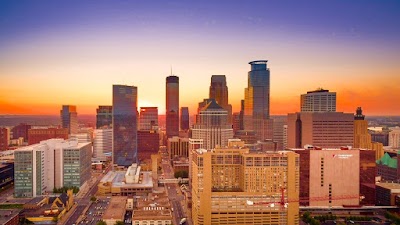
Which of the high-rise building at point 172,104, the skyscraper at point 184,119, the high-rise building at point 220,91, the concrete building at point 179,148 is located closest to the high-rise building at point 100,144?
the concrete building at point 179,148

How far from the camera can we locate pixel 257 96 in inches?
1390

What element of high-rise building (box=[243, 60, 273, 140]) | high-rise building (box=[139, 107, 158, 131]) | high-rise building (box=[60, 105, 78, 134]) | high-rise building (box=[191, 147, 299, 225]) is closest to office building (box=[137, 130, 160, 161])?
high-rise building (box=[139, 107, 158, 131])

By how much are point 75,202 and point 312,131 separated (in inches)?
446

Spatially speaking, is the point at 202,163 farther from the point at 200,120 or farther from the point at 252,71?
the point at 252,71

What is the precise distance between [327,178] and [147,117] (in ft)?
71.2

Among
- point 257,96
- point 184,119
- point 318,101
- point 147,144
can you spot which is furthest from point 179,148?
point 184,119

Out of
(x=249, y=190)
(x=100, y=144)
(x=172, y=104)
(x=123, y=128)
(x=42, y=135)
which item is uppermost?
(x=172, y=104)

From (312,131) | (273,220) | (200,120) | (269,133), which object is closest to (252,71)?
(269,133)

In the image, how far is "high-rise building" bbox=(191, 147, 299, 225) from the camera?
12.0 m

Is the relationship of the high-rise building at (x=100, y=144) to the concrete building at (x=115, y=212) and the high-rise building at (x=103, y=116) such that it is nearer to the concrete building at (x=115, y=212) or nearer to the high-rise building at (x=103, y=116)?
the high-rise building at (x=103, y=116)

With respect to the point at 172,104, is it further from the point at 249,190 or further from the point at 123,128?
the point at 249,190

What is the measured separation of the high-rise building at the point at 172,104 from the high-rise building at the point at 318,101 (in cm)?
1596

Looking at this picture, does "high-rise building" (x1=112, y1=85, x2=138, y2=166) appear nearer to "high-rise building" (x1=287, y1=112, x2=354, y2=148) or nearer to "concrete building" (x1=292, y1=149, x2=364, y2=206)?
"high-rise building" (x1=287, y1=112, x2=354, y2=148)

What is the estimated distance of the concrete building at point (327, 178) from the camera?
15.3 m
